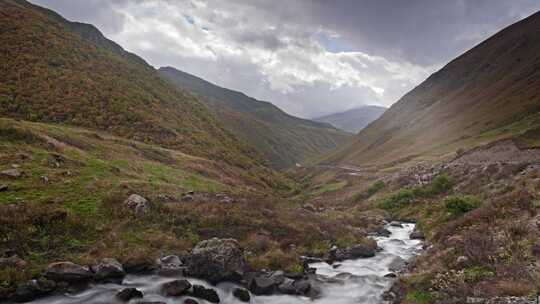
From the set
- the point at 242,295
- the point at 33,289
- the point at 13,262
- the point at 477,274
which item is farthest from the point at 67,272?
the point at 477,274

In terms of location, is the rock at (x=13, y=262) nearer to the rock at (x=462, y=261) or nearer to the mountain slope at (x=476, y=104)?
the rock at (x=462, y=261)

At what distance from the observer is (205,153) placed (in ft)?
236

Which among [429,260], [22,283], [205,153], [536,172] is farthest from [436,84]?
[22,283]

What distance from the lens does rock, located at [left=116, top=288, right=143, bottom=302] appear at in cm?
1592

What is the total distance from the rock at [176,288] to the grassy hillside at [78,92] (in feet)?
154

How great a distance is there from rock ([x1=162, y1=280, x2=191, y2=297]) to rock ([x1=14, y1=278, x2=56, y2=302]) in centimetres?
494

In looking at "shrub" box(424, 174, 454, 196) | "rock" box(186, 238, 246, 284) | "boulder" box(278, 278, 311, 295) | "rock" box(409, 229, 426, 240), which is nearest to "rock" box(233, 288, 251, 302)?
"rock" box(186, 238, 246, 284)

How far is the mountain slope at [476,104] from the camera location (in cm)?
7712

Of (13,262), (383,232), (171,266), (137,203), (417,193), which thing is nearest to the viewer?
(13,262)

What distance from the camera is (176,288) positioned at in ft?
56.3

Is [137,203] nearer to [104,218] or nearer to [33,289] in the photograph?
[104,218]

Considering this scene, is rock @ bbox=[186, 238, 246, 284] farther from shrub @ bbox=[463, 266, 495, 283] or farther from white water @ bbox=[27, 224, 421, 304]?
shrub @ bbox=[463, 266, 495, 283]

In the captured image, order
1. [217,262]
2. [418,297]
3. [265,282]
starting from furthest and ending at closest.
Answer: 1. [217,262]
2. [265,282]
3. [418,297]

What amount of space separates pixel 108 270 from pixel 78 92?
190 feet
